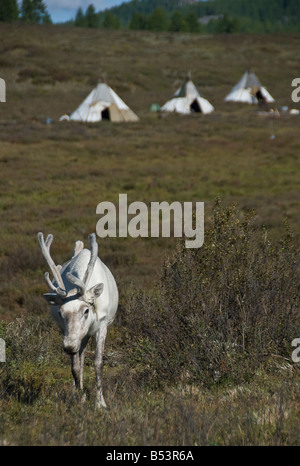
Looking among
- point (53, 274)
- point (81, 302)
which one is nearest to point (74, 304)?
point (81, 302)

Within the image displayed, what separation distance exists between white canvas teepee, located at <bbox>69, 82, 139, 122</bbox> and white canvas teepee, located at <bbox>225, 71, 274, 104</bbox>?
531 inches

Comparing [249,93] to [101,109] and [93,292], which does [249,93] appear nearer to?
[101,109]

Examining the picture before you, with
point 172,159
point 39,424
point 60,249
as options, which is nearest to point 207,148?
point 172,159

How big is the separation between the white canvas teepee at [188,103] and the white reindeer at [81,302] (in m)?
35.6

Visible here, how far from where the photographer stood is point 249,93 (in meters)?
46.1

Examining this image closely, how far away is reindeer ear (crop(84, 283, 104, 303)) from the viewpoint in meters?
4.49

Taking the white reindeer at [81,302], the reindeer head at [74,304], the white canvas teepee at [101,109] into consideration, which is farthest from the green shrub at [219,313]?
the white canvas teepee at [101,109]

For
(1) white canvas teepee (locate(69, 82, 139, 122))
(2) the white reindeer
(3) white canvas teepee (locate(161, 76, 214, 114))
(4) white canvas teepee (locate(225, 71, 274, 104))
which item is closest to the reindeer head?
(2) the white reindeer

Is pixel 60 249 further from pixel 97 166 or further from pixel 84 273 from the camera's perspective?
pixel 97 166

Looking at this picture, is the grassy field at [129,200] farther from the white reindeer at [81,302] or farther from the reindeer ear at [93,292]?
the reindeer ear at [93,292]

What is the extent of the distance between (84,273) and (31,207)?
12.1m

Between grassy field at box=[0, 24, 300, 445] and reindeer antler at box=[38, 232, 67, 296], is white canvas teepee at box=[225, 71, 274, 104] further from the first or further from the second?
reindeer antler at box=[38, 232, 67, 296]

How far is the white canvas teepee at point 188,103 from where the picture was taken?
39.9 metres

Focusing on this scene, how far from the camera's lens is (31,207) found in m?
16.6
